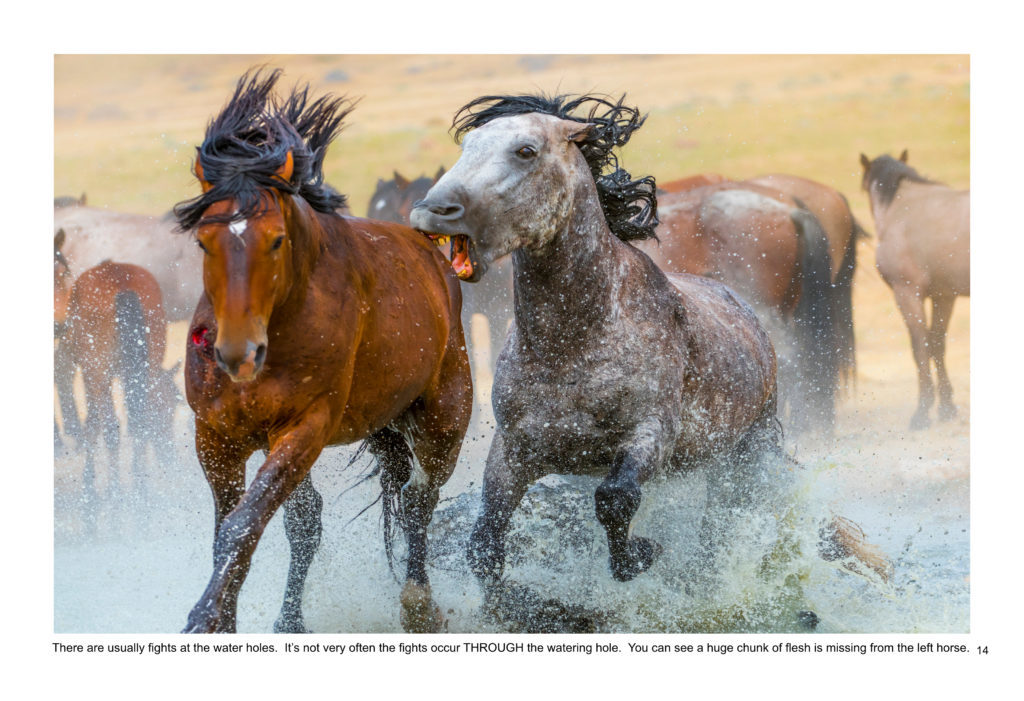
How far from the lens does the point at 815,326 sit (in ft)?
27.7

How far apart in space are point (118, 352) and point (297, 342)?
4.72 m

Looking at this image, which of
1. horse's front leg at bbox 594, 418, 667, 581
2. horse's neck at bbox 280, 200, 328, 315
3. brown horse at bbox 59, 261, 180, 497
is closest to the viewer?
horse's neck at bbox 280, 200, 328, 315

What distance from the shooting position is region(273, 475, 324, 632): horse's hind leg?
4.32m

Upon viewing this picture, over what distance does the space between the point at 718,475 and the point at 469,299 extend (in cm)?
365

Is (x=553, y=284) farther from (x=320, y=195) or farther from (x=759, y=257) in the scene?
(x=759, y=257)

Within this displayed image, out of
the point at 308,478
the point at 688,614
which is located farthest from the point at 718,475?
the point at 308,478

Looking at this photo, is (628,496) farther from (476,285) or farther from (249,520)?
(476,285)

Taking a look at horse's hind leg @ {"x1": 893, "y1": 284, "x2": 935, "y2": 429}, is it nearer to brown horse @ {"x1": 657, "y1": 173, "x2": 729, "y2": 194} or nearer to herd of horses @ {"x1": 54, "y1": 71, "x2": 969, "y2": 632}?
brown horse @ {"x1": 657, "y1": 173, "x2": 729, "y2": 194}

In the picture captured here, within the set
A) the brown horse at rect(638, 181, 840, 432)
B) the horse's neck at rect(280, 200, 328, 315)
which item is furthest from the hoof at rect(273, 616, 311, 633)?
the brown horse at rect(638, 181, 840, 432)

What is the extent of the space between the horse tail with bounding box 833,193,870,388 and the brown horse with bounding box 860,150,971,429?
0.21 m

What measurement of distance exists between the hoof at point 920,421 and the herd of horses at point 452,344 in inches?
125

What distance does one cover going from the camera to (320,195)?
12.8 feet

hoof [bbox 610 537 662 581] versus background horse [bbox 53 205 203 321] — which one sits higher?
background horse [bbox 53 205 203 321]

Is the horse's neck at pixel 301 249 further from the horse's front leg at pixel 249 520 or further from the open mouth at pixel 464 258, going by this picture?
the open mouth at pixel 464 258
